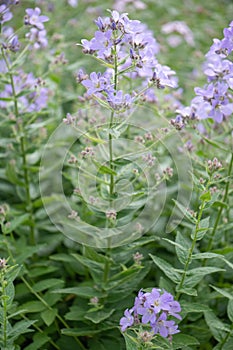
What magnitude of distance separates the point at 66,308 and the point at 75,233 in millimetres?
320

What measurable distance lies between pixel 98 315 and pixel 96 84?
2.79 feet

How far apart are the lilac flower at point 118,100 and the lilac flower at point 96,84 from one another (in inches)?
1.1

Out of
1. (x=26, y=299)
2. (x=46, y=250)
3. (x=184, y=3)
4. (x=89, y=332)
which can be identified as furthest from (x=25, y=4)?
(x=89, y=332)

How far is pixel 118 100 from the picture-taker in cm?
161

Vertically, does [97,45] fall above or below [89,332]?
above

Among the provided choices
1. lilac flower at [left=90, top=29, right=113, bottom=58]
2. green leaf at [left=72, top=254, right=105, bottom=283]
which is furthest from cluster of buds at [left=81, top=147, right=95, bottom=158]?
green leaf at [left=72, top=254, right=105, bottom=283]

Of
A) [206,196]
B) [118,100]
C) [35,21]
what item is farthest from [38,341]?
[35,21]

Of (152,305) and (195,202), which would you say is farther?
(195,202)

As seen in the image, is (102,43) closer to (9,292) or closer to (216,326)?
(9,292)

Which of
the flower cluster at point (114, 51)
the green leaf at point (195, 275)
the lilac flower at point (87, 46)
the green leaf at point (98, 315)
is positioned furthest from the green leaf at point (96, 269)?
the lilac flower at point (87, 46)

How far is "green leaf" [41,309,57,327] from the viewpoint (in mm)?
1930

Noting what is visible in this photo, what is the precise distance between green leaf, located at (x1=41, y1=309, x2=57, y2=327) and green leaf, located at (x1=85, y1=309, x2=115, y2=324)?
0.14 metres

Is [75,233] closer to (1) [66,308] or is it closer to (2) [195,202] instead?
(1) [66,308]

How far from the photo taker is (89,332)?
192 centimetres
